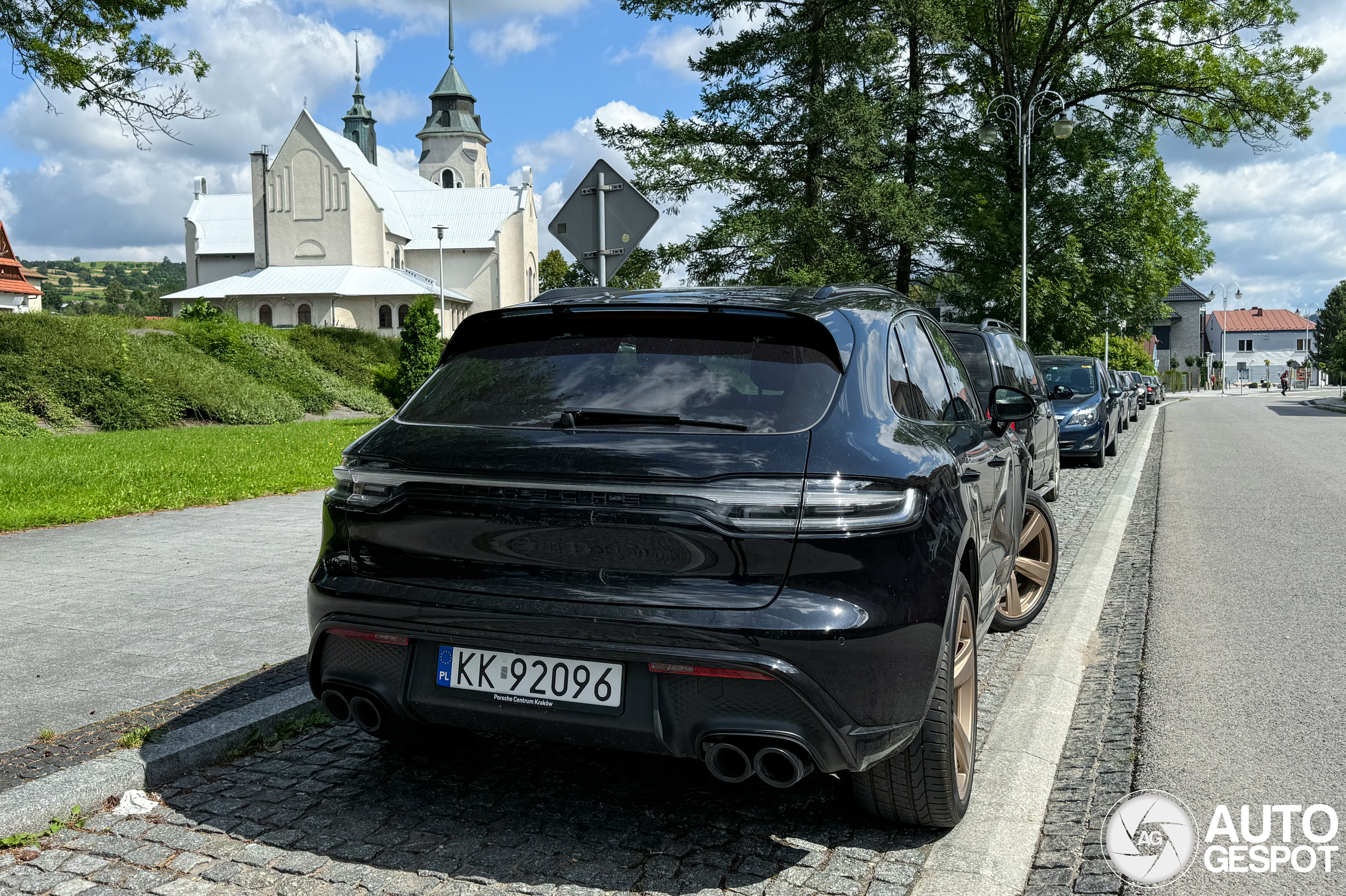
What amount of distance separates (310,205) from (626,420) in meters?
79.5

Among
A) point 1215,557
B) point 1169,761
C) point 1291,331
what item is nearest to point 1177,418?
point 1215,557

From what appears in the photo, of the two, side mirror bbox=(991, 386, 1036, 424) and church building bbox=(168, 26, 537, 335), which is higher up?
church building bbox=(168, 26, 537, 335)

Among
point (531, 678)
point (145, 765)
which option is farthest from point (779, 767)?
point (145, 765)

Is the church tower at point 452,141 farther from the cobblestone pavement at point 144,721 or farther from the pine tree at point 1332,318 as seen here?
the cobblestone pavement at point 144,721

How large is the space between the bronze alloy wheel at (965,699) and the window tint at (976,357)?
5934 millimetres

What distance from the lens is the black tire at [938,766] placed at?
3186 millimetres

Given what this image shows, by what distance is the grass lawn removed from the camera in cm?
1046

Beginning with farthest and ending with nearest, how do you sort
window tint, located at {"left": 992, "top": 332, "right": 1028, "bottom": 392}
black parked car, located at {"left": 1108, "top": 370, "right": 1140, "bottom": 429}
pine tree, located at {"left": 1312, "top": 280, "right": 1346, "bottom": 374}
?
pine tree, located at {"left": 1312, "top": 280, "right": 1346, "bottom": 374} → black parked car, located at {"left": 1108, "top": 370, "right": 1140, "bottom": 429} → window tint, located at {"left": 992, "top": 332, "right": 1028, "bottom": 392}

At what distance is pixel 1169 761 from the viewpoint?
4.00 metres

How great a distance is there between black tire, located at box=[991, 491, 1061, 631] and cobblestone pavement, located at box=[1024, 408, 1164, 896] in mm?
385

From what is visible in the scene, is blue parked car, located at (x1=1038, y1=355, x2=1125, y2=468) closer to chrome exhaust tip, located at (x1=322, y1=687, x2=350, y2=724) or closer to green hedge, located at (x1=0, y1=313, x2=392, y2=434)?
chrome exhaust tip, located at (x1=322, y1=687, x2=350, y2=724)

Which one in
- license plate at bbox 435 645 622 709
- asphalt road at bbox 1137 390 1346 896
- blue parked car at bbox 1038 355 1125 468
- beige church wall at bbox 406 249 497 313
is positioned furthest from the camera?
beige church wall at bbox 406 249 497 313

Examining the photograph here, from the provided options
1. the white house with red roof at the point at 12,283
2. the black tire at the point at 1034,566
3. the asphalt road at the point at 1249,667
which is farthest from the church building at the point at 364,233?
the black tire at the point at 1034,566

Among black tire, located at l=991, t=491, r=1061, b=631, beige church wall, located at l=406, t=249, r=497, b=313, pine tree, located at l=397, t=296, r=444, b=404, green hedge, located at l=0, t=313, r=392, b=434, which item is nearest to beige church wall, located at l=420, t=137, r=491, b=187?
Result: beige church wall, located at l=406, t=249, r=497, b=313
